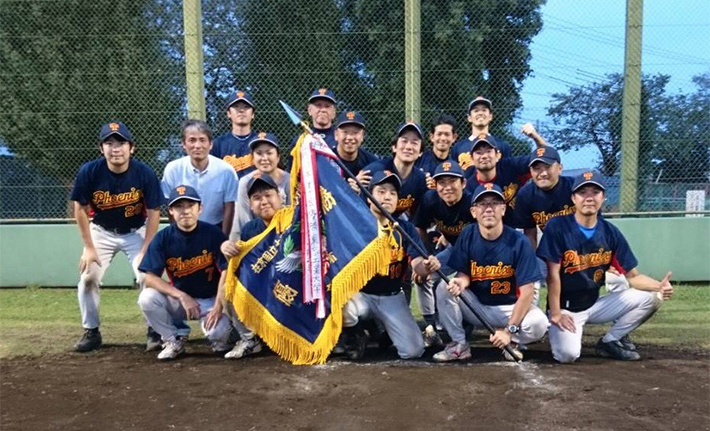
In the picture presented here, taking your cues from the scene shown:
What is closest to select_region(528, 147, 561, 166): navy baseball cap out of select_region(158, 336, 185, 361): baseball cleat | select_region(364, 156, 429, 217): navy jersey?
select_region(364, 156, 429, 217): navy jersey

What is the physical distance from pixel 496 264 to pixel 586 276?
26.8 inches

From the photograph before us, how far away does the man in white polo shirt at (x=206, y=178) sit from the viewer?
5.44 metres

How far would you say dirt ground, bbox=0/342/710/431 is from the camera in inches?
135

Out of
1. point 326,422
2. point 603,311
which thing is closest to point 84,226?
point 326,422

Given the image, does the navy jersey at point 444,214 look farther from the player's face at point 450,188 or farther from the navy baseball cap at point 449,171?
the navy baseball cap at point 449,171

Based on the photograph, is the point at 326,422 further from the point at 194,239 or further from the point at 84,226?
the point at 84,226

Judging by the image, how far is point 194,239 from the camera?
4984 mm

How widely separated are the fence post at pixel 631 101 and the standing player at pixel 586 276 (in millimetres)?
3313

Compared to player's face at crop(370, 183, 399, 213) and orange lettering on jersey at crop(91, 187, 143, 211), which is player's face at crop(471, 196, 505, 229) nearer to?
player's face at crop(370, 183, 399, 213)

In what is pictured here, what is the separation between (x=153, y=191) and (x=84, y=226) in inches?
24.2

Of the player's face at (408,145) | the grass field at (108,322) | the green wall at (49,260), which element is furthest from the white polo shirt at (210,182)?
the green wall at (49,260)

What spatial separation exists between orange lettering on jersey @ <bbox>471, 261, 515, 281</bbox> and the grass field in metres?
1.29

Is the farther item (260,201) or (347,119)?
(347,119)

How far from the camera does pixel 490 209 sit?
457 centimetres
